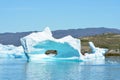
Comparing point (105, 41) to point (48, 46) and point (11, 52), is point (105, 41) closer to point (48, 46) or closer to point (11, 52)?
point (11, 52)

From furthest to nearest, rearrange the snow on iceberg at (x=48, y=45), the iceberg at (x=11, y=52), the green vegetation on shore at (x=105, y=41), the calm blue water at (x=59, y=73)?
the green vegetation on shore at (x=105, y=41) → the iceberg at (x=11, y=52) → the snow on iceberg at (x=48, y=45) → the calm blue water at (x=59, y=73)

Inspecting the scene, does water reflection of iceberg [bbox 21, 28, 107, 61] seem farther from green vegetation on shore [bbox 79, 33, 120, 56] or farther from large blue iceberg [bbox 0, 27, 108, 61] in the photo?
green vegetation on shore [bbox 79, 33, 120, 56]

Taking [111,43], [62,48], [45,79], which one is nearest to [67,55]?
[62,48]

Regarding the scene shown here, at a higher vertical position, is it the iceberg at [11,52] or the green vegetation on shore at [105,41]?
the green vegetation on shore at [105,41]

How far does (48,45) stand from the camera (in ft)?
159

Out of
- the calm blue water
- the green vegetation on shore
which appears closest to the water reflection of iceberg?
the calm blue water

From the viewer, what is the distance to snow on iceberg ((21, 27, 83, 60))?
152 feet

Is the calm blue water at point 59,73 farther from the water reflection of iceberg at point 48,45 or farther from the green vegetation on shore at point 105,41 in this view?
the green vegetation on shore at point 105,41

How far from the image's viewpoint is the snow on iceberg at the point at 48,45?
46344 mm

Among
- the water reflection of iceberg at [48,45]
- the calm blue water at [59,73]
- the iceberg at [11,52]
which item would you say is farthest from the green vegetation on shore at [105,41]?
the calm blue water at [59,73]

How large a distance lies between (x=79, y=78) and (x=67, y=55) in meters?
19.3

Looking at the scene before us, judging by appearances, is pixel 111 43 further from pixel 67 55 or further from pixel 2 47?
pixel 67 55

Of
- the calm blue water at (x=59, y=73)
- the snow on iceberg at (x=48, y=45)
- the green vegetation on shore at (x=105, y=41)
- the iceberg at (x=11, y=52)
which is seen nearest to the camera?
the calm blue water at (x=59, y=73)

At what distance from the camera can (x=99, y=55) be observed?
64625mm
